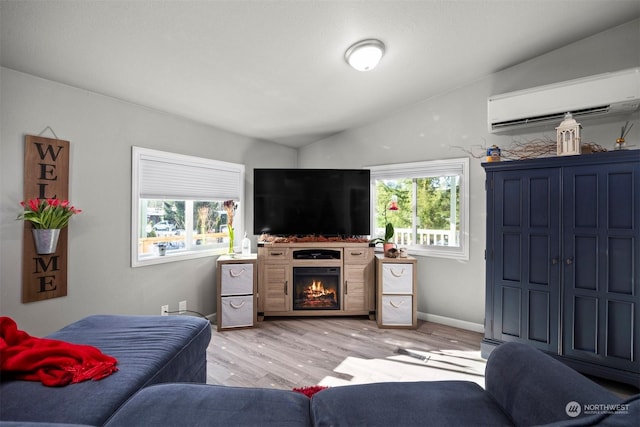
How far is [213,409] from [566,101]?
10.6 ft

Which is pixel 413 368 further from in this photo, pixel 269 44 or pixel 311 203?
pixel 269 44

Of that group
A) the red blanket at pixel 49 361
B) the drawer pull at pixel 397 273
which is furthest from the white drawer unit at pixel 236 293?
the red blanket at pixel 49 361

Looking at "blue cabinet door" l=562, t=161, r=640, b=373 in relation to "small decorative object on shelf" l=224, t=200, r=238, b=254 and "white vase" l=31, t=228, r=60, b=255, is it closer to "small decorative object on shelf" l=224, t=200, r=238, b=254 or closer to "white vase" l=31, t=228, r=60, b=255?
"small decorative object on shelf" l=224, t=200, r=238, b=254

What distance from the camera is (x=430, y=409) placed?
82 centimetres

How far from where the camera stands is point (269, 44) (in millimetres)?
1949

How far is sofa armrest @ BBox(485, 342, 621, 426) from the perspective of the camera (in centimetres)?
74

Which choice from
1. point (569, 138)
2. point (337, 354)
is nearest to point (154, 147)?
point (337, 354)

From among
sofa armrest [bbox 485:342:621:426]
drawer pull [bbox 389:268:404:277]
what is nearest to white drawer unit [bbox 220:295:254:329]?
drawer pull [bbox 389:268:404:277]

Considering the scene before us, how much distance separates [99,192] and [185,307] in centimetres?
143

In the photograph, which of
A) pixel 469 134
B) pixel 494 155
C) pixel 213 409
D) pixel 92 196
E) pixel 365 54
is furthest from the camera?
pixel 469 134

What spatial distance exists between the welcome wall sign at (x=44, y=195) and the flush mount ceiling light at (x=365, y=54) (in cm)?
232

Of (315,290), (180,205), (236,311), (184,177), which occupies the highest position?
(184,177)

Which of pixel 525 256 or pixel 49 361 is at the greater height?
pixel 525 256

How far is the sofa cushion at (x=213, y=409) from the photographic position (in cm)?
75
